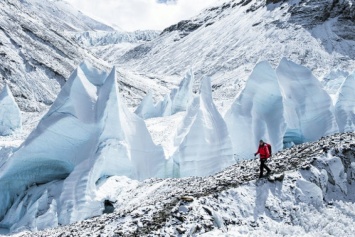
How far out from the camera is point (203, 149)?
22938 millimetres

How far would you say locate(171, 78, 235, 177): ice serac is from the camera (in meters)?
22.7

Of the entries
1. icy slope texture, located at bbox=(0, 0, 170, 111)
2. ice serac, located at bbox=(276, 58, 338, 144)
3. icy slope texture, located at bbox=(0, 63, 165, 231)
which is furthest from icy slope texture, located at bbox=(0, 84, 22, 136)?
icy slope texture, located at bbox=(0, 0, 170, 111)

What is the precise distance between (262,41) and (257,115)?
93.0 m

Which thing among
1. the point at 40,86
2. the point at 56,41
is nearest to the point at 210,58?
the point at 56,41

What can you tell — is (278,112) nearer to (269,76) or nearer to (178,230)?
(269,76)

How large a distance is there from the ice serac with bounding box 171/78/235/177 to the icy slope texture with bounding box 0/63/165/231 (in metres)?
1.12

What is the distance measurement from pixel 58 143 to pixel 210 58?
100 m

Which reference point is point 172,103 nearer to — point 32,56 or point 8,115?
point 8,115

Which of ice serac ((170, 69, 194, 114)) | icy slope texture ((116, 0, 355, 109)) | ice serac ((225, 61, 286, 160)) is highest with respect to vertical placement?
icy slope texture ((116, 0, 355, 109))

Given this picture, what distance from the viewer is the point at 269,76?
85.5 ft

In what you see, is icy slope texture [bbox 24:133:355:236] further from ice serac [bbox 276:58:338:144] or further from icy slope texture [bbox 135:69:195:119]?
icy slope texture [bbox 135:69:195:119]

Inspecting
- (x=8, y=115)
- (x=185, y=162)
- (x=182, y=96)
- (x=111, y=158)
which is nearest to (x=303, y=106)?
(x=185, y=162)

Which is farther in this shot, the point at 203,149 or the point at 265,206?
the point at 203,149

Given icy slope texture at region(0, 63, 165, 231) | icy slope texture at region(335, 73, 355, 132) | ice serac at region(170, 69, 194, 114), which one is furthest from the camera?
ice serac at region(170, 69, 194, 114)
